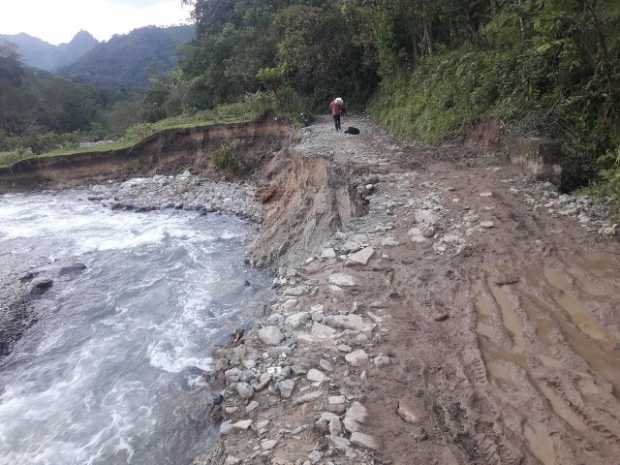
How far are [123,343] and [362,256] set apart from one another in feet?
15.0

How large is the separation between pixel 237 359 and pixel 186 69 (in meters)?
31.0

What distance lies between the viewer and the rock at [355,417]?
3807 millimetres

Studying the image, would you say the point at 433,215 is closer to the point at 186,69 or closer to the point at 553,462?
the point at 553,462

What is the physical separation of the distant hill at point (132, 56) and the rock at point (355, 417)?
92.2m

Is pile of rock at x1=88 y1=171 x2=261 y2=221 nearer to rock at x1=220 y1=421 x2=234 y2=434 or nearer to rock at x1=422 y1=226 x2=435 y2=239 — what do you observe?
rock at x1=422 y1=226 x2=435 y2=239

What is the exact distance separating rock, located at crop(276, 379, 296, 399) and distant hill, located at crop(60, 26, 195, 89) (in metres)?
91.5

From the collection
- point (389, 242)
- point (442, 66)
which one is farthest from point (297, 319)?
point (442, 66)

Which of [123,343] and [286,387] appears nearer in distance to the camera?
[286,387]

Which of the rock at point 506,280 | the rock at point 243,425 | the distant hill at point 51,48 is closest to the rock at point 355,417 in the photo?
the rock at point 243,425

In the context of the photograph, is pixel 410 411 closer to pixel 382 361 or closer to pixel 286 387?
pixel 382 361

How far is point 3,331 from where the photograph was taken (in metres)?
8.45

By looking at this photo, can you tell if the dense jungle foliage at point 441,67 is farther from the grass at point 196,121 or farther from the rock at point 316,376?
the rock at point 316,376

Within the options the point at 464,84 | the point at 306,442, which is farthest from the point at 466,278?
the point at 464,84

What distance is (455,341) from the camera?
4.76 metres
